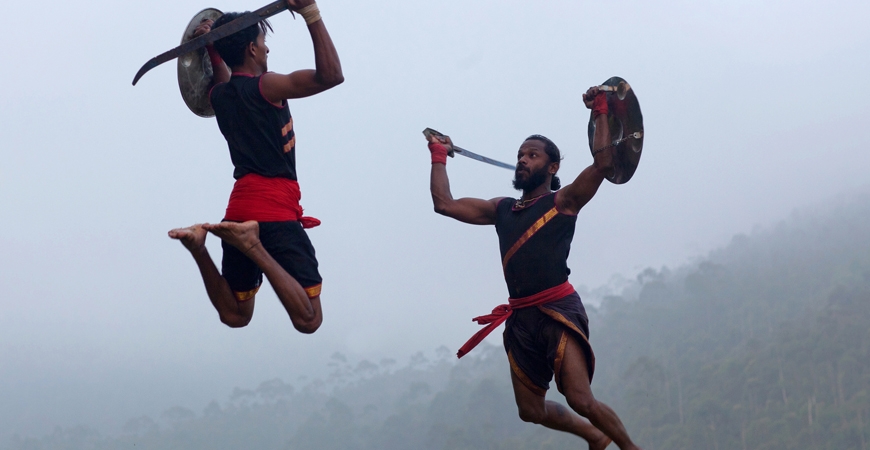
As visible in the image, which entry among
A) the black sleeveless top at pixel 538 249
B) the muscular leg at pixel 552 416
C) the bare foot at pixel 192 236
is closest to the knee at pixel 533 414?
the muscular leg at pixel 552 416

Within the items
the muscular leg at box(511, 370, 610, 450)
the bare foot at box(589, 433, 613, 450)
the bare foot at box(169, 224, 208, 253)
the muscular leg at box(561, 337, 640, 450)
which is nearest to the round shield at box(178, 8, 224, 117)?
the bare foot at box(169, 224, 208, 253)

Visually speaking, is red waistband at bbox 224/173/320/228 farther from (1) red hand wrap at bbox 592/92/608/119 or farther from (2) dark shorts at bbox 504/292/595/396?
(1) red hand wrap at bbox 592/92/608/119

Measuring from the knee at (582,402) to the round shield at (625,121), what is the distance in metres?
1.68

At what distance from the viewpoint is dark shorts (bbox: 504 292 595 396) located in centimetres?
757

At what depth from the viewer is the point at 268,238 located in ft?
22.3

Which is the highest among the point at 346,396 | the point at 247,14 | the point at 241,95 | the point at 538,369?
the point at 247,14

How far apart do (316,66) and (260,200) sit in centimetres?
102

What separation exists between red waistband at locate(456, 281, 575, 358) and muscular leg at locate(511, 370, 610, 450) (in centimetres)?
45

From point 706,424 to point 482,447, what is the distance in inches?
744

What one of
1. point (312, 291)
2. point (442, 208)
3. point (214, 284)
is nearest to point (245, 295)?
point (214, 284)

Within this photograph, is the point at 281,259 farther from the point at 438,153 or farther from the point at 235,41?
the point at 438,153

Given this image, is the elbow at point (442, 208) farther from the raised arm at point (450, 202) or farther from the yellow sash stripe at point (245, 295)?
the yellow sash stripe at point (245, 295)

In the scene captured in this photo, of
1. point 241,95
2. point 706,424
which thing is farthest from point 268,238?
point 706,424

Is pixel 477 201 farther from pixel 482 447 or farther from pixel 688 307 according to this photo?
pixel 688 307
